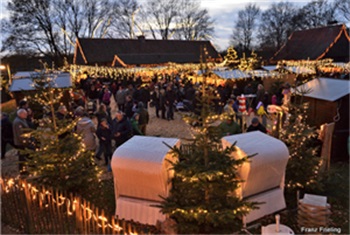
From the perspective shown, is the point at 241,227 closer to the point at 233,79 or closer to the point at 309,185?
the point at 309,185

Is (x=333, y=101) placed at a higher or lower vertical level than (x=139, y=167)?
higher

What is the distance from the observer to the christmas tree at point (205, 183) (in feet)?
15.6

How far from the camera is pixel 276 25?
196 feet

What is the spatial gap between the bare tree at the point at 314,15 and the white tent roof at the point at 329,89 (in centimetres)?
4842

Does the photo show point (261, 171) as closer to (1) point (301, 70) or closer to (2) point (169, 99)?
(2) point (169, 99)

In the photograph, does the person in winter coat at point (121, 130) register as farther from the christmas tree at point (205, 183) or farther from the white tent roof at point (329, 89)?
the white tent roof at point (329, 89)

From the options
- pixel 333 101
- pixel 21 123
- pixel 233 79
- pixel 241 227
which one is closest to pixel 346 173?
pixel 333 101

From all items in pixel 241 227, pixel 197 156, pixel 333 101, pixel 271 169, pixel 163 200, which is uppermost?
pixel 333 101

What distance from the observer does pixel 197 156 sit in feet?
16.7

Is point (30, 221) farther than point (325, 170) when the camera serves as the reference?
No

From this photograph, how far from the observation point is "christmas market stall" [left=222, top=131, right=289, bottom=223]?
540 cm

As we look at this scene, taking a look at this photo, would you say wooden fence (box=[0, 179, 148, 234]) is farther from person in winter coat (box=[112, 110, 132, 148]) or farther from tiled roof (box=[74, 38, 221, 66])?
tiled roof (box=[74, 38, 221, 66])

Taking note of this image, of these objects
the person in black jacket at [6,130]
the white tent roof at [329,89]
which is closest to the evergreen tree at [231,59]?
the white tent roof at [329,89]

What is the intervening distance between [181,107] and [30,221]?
36.0 ft
